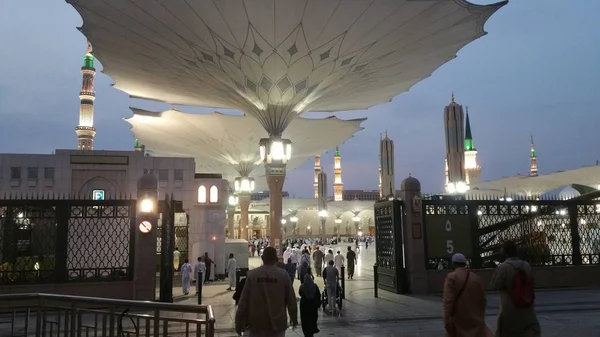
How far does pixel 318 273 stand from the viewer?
2014cm

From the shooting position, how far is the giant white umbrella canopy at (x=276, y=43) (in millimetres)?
14883

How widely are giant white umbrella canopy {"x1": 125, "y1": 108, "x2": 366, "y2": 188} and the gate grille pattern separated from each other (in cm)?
1884

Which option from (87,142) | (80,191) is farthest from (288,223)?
(80,191)

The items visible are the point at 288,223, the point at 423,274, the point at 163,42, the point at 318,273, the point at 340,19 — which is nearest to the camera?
the point at 423,274

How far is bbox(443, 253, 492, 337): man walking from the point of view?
4969 millimetres

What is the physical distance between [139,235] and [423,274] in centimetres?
835

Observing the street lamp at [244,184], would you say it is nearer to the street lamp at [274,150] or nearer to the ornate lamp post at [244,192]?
the ornate lamp post at [244,192]

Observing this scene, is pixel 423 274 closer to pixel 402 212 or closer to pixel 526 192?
pixel 402 212

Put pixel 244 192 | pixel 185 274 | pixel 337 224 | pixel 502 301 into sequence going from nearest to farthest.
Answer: pixel 502 301
pixel 185 274
pixel 244 192
pixel 337 224

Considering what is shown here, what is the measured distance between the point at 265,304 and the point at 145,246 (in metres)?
8.91

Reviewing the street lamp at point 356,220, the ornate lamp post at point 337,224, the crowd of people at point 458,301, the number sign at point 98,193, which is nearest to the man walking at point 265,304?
the crowd of people at point 458,301

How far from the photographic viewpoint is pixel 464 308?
4977 millimetres

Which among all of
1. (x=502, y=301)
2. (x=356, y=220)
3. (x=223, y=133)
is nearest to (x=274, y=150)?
(x=223, y=133)

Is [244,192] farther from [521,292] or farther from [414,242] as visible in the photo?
[521,292]
